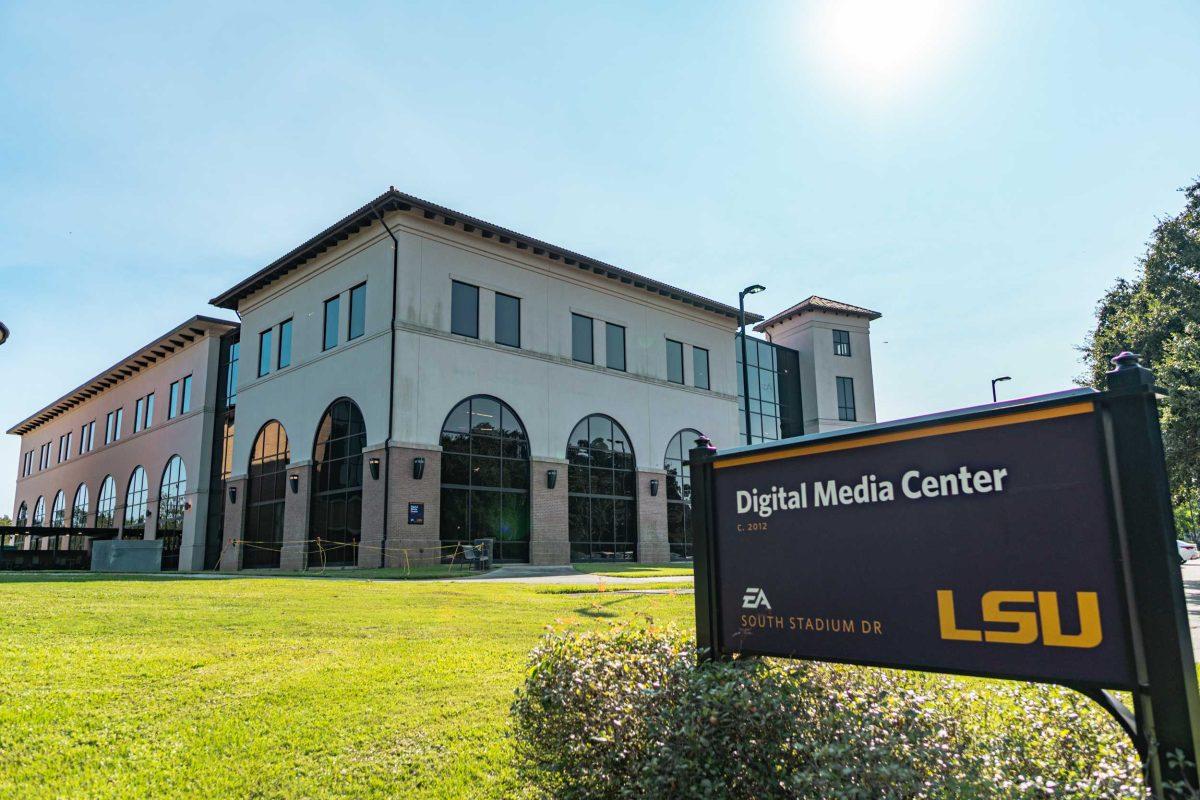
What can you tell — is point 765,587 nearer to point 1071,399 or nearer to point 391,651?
point 1071,399

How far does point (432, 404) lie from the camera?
88.4ft

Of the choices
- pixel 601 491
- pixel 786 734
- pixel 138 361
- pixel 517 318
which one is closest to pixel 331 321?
pixel 517 318

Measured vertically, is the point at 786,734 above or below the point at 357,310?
below

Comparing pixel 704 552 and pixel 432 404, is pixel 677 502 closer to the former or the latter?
pixel 432 404

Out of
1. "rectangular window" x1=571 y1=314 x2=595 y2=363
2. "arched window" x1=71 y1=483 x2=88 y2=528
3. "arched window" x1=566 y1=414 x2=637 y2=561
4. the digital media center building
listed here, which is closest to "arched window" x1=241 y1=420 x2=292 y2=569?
the digital media center building

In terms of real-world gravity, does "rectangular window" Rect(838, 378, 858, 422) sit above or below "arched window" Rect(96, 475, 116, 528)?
above

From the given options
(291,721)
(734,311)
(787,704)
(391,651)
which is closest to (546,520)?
(734,311)

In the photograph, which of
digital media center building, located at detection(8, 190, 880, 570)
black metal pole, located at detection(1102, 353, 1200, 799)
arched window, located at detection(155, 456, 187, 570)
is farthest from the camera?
arched window, located at detection(155, 456, 187, 570)

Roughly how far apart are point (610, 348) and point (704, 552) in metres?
29.3

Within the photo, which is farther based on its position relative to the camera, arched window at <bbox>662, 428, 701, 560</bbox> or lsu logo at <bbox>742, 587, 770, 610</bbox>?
arched window at <bbox>662, 428, 701, 560</bbox>

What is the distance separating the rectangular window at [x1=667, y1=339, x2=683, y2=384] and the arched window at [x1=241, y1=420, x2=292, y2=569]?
54.4 ft

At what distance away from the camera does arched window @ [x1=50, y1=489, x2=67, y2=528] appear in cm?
5451

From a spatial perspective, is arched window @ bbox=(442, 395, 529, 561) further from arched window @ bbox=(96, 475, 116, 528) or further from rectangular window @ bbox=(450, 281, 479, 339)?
arched window @ bbox=(96, 475, 116, 528)

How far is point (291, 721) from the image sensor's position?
541 cm
